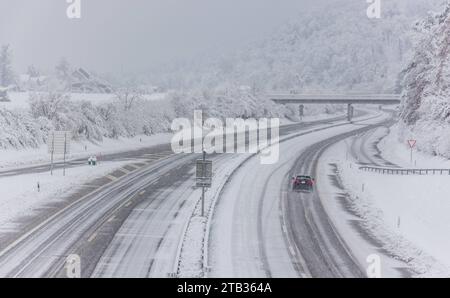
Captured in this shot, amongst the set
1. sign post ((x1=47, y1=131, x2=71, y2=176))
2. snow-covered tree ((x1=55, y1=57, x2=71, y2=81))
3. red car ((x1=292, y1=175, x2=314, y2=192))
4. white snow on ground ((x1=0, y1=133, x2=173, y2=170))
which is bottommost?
red car ((x1=292, y1=175, x2=314, y2=192))

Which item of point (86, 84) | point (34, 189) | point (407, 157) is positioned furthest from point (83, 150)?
point (86, 84)

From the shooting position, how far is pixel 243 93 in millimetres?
130375

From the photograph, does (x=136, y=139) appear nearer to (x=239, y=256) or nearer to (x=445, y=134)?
(x=445, y=134)

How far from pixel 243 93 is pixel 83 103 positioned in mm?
57568

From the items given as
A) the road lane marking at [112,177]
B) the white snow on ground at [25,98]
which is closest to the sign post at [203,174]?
the road lane marking at [112,177]

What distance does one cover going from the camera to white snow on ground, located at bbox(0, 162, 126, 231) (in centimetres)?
3207

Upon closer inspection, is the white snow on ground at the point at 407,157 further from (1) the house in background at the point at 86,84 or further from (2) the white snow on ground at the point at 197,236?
(1) the house in background at the point at 86,84

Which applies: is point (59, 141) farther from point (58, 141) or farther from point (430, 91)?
point (430, 91)

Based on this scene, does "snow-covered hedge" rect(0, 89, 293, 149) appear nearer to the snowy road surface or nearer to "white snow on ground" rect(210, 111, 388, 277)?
the snowy road surface

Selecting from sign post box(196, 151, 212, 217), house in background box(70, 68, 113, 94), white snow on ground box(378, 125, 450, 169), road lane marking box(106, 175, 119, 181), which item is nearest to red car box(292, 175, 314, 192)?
sign post box(196, 151, 212, 217)

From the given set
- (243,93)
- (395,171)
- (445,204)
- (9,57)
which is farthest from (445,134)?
(9,57)

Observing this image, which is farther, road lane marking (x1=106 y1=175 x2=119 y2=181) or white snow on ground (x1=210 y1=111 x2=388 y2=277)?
road lane marking (x1=106 y1=175 x2=119 y2=181)

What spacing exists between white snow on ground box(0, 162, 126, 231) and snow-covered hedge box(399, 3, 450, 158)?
3143cm

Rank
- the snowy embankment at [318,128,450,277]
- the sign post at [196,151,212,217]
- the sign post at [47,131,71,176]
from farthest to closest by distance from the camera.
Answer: the sign post at [47,131,71,176]
the sign post at [196,151,212,217]
the snowy embankment at [318,128,450,277]
